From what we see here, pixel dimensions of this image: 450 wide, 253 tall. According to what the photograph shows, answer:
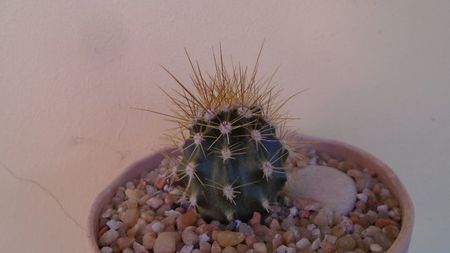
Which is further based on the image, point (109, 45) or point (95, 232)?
point (109, 45)

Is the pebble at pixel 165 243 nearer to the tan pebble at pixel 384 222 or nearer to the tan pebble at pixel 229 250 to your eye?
the tan pebble at pixel 229 250

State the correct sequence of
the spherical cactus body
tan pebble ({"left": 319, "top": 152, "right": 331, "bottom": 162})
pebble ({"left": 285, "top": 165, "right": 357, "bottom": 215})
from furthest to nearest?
1. tan pebble ({"left": 319, "top": 152, "right": 331, "bottom": 162})
2. pebble ({"left": 285, "top": 165, "right": 357, "bottom": 215})
3. the spherical cactus body

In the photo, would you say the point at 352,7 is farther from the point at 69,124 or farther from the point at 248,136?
the point at 69,124

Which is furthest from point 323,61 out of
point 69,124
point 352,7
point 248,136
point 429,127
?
point 69,124

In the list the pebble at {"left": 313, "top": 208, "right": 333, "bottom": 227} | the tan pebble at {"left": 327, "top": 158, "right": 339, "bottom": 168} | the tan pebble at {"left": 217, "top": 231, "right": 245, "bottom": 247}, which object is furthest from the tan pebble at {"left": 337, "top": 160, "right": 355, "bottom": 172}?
the tan pebble at {"left": 217, "top": 231, "right": 245, "bottom": 247}

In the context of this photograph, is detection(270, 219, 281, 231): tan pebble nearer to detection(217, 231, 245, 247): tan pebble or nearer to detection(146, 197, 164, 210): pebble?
detection(217, 231, 245, 247): tan pebble

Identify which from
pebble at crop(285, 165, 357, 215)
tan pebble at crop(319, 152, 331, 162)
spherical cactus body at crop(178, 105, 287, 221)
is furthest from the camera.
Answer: tan pebble at crop(319, 152, 331, 162)
